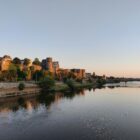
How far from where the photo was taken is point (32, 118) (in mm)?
40938

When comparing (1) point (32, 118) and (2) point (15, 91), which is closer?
(1) point (32, 118)

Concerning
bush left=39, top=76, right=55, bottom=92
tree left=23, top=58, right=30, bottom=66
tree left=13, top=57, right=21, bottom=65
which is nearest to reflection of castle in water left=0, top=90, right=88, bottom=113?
bush left=39, top=76, right=55, bottom=92

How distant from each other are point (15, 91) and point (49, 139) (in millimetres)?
59282

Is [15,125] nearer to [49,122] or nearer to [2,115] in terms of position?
[49,122]

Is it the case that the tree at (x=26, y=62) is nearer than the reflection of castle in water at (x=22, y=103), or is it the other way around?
the reflection of castle in water at (x=22, y=103)

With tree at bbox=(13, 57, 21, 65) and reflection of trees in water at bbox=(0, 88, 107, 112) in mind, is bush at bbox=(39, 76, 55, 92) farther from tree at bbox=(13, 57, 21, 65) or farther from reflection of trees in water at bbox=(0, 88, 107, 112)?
tree at bbox=(13, 57, 21, 65)

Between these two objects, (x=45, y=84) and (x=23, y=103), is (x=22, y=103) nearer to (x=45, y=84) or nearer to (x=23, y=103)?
(x=23, y=103)

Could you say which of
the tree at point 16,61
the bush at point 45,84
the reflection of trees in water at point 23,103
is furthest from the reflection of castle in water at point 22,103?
the tree at point 16,61

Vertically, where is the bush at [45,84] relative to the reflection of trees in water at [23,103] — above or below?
above

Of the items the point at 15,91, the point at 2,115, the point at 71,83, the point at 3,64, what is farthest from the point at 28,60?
the point at 2,115

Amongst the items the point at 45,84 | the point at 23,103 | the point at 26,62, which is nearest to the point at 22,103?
the point at 23,103

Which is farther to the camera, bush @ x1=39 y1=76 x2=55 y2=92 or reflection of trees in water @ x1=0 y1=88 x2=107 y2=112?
bush @ x1=39 y1=76 x2=55 y2=92

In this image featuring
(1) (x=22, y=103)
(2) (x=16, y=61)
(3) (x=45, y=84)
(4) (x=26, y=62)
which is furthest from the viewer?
(4) (x=26, y=62)

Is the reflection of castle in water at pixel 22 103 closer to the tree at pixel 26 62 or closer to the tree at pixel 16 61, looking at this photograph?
the tree at pixel 16 61
